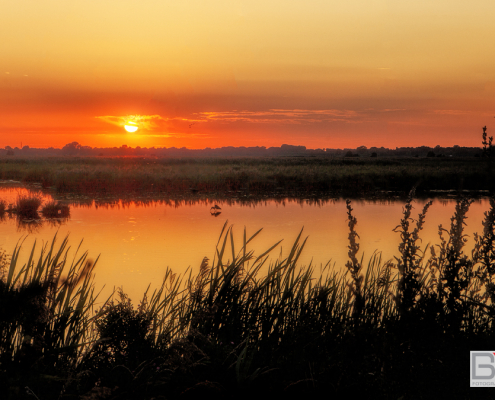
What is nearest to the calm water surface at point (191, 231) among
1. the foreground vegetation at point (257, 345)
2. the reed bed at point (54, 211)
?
the reed bed at point (54, 211)

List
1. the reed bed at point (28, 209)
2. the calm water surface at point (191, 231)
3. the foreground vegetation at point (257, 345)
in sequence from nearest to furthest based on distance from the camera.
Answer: the foreground vegetation at point (257, 345) < the calm water surface at point (191, 231) < the reed bed at point (28, 209)

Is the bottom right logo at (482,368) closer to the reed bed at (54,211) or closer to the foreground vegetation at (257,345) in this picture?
the foreground vegetation at (257,345)

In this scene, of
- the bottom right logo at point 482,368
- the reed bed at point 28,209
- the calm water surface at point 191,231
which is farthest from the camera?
the reed bed at point 28,209

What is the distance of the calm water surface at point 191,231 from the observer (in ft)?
35.6

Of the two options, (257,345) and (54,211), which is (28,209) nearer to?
(54,211)

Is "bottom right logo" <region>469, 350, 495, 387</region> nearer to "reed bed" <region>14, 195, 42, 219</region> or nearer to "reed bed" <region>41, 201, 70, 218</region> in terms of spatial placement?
"reed bed" <region>41, 201, 70, 218</region>

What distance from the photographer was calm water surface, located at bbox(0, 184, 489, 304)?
1084 cm

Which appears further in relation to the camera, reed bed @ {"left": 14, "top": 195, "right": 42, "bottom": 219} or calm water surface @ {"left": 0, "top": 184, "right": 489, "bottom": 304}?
reed bed @ {"left": 14, "top": 195, "right": 42, "bottom": 219}

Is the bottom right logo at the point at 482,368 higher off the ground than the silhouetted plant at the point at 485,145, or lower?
lower

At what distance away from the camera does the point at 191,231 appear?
52.1 feet

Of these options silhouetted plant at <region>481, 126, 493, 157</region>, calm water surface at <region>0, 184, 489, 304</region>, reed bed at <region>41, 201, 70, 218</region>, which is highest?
silhouetted plant at <region>481, 126, 493, 157</region>

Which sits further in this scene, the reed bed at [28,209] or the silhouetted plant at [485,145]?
the reed bed at [28,209]

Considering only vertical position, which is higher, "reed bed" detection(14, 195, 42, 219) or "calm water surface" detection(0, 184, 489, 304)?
"reed bed" detection(14, 195, 42, 219)

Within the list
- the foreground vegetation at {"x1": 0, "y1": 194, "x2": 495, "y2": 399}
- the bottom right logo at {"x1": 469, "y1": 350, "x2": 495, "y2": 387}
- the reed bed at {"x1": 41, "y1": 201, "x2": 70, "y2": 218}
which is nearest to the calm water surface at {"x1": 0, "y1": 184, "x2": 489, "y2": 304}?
the reed bed at {"x1": 41, "y1": 201, "x2": 70, "y2": 218}
